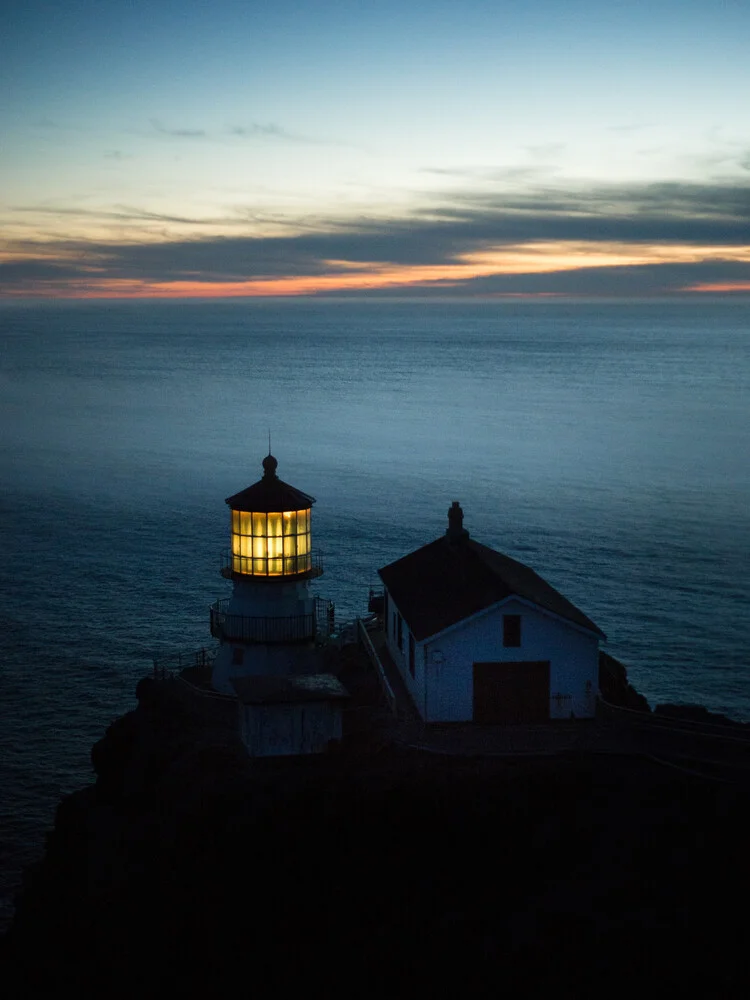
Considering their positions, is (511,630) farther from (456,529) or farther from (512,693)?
(456,529)

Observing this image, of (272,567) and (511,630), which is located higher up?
(272,567)

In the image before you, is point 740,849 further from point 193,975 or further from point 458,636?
point 193,975

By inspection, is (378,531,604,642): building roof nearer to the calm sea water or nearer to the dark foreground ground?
the dark foreground ground

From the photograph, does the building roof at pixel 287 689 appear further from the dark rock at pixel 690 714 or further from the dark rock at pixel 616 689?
the dark rock at pixel 690 714

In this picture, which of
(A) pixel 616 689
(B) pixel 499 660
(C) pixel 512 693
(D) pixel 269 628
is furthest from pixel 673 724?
(D) pixel 269 628

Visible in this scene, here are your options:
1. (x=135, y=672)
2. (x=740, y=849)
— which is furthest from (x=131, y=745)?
(x=740, y=849)

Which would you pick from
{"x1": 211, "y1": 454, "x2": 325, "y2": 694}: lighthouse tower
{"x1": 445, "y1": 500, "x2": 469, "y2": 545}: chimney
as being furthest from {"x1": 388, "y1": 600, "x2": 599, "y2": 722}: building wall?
{"x1": 211, "y1": 454, "x2": 325, "y2": 694}: lighthouse tower
